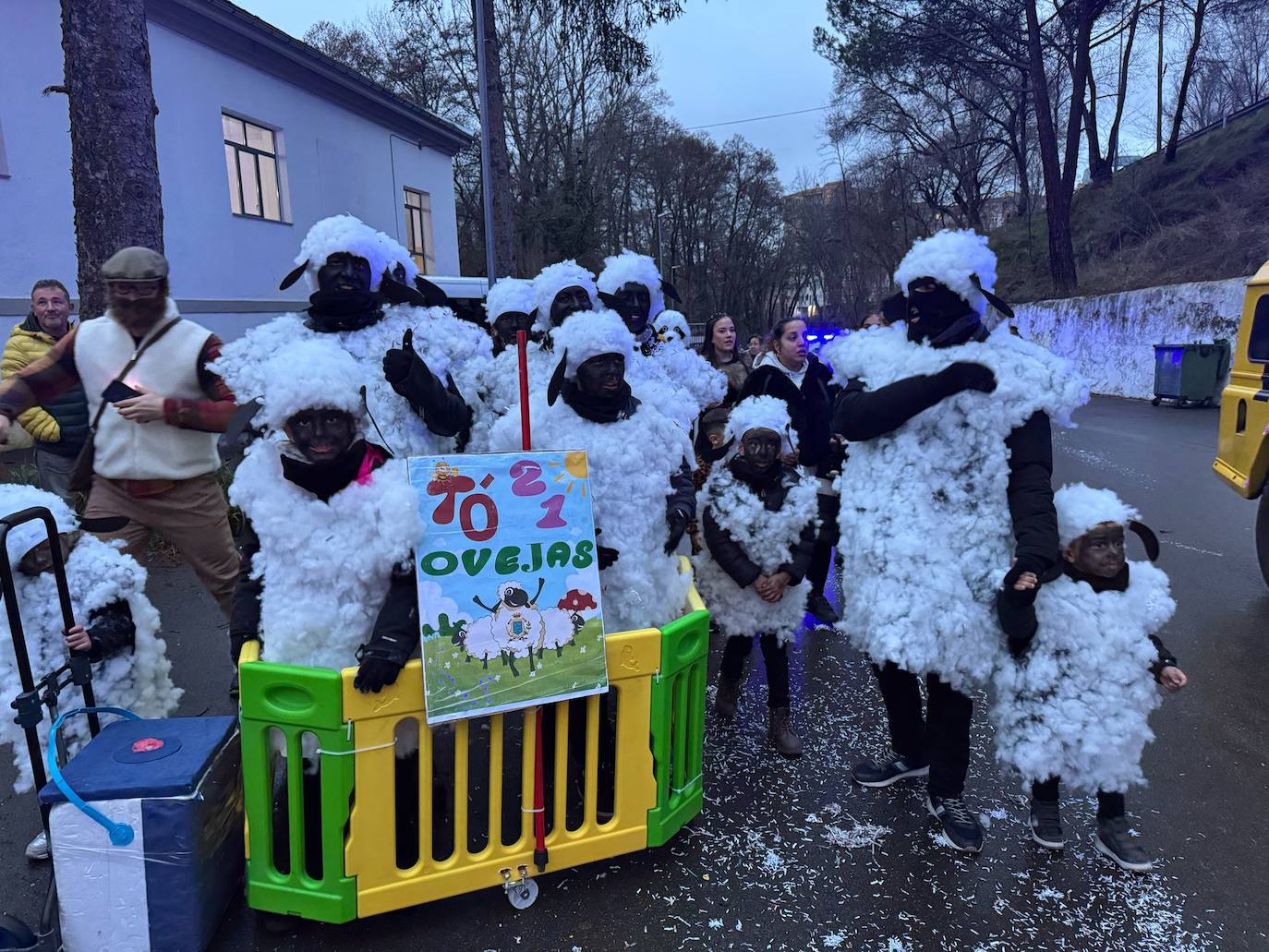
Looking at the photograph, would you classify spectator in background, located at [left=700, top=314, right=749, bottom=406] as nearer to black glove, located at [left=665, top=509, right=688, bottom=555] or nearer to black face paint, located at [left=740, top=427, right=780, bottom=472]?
black face paint, located at [left=740, top=427, right=780, bottom=472]

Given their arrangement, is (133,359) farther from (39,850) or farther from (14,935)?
(14,935)

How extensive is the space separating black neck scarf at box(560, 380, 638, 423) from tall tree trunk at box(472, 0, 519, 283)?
8.04 metres

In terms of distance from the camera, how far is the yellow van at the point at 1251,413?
522 cm

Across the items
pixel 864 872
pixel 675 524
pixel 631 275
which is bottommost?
pixel 864 872

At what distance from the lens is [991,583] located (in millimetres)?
2826

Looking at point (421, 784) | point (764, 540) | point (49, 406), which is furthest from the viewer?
point (49, 406)

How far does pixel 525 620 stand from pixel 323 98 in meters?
17.0

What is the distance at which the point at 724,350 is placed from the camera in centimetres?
633

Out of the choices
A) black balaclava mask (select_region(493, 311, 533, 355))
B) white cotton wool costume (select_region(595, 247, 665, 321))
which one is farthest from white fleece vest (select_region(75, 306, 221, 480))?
white cotton wool costume (select_region(595, 247, 665, 321))

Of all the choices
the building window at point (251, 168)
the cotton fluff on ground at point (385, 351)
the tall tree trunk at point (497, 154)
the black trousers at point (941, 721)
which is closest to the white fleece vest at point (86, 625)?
the cotton fluff on ground at point (385, 351)

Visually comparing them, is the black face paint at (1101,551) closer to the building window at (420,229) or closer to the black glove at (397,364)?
the black glove at (397,364)

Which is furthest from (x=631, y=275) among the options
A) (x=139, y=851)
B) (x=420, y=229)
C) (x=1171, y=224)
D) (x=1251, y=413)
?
(x=1171, y=224)

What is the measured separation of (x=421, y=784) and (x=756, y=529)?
176 centimetres

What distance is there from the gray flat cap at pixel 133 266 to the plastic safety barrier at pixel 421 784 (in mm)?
1669
